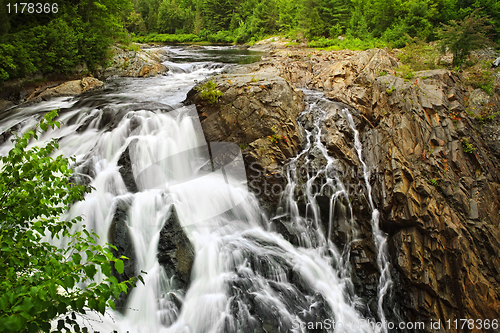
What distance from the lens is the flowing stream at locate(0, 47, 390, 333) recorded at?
5496mm

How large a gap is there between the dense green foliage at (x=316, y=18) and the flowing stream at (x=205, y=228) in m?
13.4

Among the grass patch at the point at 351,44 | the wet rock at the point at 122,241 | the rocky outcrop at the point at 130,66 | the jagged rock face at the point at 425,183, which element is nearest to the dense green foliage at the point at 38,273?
the wet rock at the point at 122,241

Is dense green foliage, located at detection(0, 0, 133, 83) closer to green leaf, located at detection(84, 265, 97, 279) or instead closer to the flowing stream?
the flowing stream

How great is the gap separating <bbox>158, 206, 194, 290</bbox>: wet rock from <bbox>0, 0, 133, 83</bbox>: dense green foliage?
392 inches

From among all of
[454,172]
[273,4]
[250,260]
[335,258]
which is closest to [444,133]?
[454,172]

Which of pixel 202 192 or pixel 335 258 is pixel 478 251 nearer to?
pixel 335 258

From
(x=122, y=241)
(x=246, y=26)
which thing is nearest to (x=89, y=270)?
(x=122, y=241)

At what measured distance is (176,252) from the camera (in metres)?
6.09

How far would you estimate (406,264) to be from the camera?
244 inches

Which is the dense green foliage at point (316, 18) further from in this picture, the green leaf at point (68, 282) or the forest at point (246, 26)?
the green leaf at point (68, 282)

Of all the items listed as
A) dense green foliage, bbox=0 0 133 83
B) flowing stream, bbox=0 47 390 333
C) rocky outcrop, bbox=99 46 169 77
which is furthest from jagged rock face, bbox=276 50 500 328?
rocky outcrop, bbox=99 46 169 77

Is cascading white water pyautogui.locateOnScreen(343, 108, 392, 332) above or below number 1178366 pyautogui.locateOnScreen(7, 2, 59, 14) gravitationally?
below

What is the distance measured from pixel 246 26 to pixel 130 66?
130ft

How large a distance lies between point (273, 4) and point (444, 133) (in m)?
49.4
